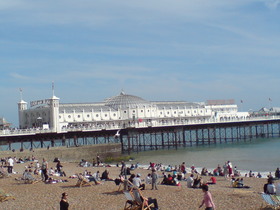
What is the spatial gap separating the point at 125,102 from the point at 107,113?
4.88 meters

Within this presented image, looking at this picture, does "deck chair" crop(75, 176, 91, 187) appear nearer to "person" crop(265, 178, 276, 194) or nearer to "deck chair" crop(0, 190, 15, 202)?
"deck chair" crop(0, 190, 15, 202)

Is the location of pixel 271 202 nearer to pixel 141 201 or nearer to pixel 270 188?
pixel 270 188

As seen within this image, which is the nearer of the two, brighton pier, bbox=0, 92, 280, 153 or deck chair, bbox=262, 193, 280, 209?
deck chair, bbox=262, 193, 280, 209

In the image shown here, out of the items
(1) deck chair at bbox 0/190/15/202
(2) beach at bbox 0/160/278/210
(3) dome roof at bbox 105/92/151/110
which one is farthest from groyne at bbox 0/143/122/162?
(1) deck chair at bbox 0/190/15/202

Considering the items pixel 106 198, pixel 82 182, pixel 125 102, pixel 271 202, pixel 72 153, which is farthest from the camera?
pixel 125 102

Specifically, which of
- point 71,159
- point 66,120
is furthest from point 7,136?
point 66,120

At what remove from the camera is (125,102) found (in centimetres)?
6091

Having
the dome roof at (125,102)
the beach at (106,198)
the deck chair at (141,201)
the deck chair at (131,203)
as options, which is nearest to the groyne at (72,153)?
the dome roof at (125,102)

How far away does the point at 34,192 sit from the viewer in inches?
583

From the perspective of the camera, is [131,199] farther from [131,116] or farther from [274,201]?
[131,116]

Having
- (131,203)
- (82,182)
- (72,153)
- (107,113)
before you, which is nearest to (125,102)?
(107,113)

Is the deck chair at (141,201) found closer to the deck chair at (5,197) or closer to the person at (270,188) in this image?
the person at (270,188)

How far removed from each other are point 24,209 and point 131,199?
2.93 m

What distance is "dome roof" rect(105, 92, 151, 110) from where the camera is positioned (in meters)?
59.7
